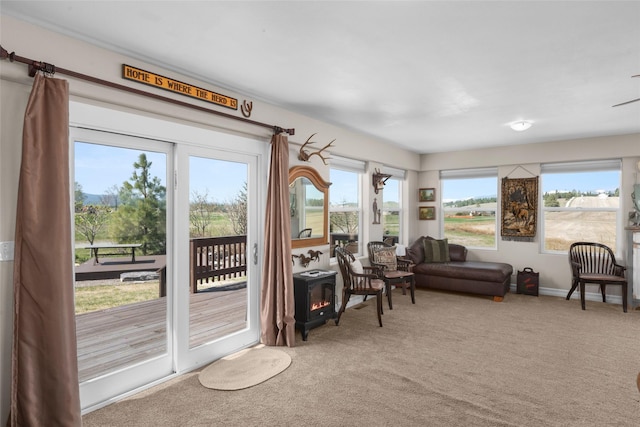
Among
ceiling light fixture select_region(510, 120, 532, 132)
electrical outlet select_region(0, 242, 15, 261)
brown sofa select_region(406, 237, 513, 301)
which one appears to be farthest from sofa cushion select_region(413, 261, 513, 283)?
electrical outlet select_region(0, 242, 15, 261)

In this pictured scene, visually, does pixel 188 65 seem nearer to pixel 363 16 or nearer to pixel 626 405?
pixel 363 16

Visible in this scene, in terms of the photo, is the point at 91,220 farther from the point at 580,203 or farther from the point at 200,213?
the point at 580,203

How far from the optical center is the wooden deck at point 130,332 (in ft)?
8.65

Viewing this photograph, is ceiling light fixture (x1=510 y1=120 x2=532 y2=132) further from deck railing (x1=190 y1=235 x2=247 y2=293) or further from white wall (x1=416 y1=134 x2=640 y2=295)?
deck railing (x1=190 y1=235 x2=247 y2=293)

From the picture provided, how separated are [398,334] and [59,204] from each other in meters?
3.32

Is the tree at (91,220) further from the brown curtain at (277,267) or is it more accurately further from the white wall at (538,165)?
the white wall at (538,165)

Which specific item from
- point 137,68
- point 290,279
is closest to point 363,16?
point 137,68

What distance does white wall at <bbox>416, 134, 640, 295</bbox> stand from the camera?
209 inches

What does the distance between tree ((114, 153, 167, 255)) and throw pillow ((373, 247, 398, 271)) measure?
3.27 metres

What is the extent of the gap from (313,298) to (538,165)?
4.48 metres

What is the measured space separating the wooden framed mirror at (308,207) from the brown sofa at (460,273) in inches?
90.3

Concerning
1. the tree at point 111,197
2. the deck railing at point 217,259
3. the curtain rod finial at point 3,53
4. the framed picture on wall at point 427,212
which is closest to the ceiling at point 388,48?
the curtain rod finial at point 3,53

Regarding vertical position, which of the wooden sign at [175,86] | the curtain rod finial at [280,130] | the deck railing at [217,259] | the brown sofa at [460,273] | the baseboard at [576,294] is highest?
the wooden sign at [175,86]

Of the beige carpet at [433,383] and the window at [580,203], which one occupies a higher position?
the window at [580,203]
